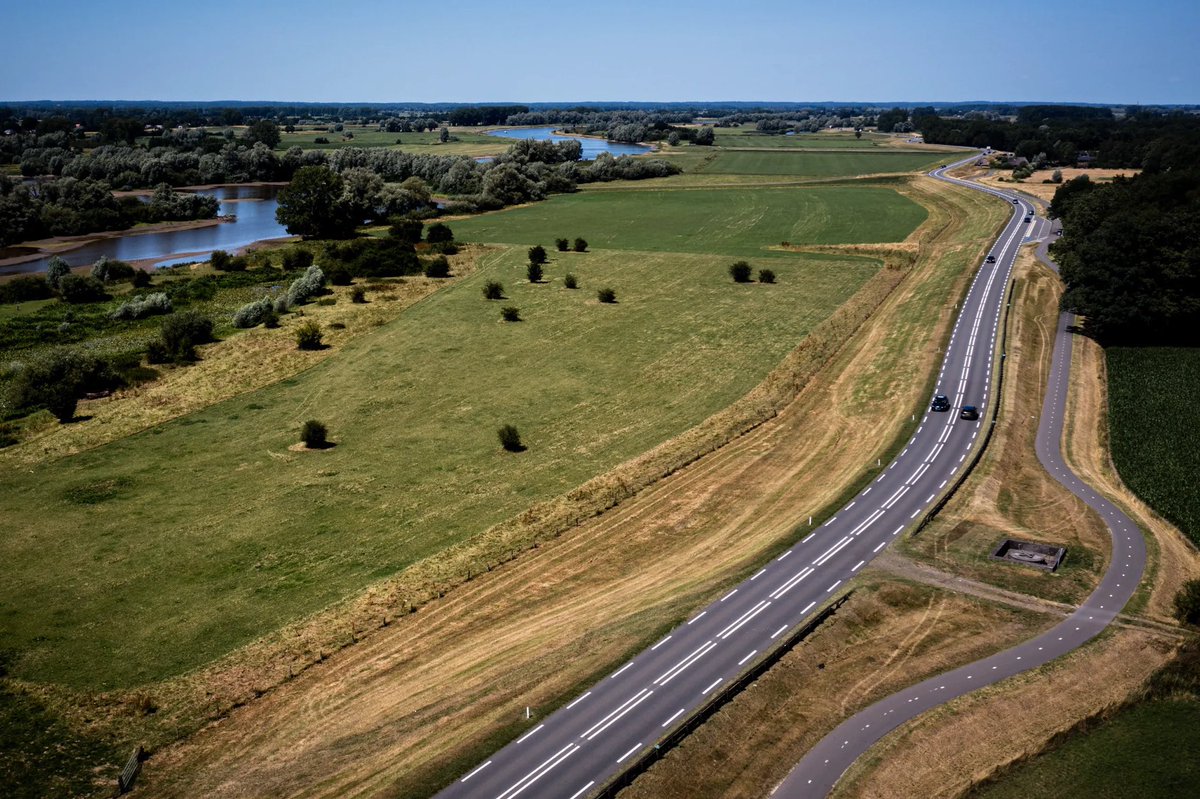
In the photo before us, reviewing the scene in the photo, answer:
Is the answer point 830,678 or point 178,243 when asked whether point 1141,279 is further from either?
point 178,243

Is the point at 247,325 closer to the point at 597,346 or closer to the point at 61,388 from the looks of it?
the point at 61,388

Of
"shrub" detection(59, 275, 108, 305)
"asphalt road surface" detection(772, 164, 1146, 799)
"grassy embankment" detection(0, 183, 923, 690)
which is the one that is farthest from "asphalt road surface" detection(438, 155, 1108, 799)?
"shrub" detection(59, 275, 108, 305)

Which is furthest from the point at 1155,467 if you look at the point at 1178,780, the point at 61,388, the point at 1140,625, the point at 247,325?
the point at 247,325

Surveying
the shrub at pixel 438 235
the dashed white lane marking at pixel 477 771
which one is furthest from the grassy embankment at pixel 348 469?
the shrub at pixel 438 235

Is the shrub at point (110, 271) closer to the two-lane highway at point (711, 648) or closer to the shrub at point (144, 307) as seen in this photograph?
the shrub at point (144, 307)

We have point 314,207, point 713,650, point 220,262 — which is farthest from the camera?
point 314,207

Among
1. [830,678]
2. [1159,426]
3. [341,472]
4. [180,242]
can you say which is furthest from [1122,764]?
[180,242]

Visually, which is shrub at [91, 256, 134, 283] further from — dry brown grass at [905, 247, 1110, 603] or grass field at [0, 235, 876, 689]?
dry brown grass at [905, 247, 1110, 603]
